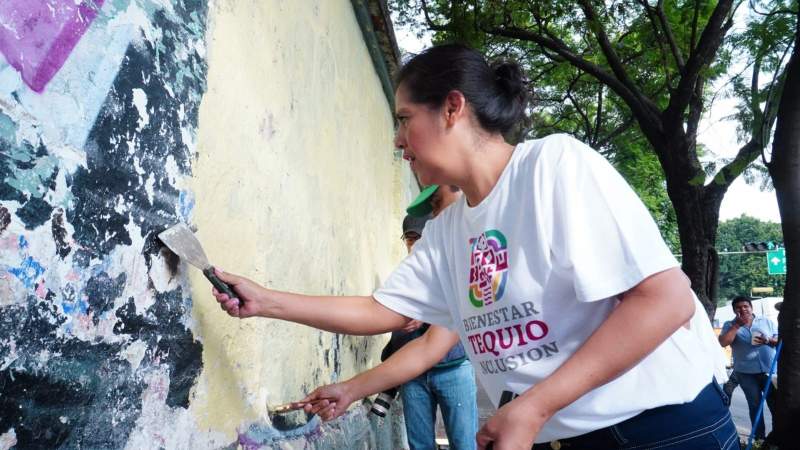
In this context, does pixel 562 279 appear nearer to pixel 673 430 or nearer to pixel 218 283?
pixel 673 430

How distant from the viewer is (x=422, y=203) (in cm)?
280

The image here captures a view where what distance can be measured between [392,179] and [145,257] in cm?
530

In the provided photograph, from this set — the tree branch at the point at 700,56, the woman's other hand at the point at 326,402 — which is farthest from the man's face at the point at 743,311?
the woman's other hand at the point at 326,402

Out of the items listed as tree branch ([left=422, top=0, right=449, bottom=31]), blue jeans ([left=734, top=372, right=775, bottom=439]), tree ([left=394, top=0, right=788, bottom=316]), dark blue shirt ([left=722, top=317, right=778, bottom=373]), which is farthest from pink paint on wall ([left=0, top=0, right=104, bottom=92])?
blue jeans ([left=734, top=372, right=775, bottom=439])

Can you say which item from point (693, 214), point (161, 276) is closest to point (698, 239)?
point (693, 214)

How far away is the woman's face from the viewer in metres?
1.60

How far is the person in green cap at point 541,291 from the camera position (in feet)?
3.81

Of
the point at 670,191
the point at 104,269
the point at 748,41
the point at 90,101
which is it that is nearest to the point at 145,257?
the point at 104,269

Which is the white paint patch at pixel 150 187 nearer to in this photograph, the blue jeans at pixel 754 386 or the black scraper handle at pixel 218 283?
the black scraper handle at pixel 218 283

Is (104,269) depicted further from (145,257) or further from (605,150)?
(605,150)

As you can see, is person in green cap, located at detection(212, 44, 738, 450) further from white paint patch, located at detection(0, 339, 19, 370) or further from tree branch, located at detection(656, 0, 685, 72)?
tree branch, located at detection(656, 0, 685, 72)

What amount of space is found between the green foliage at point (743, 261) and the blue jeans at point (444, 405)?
39.9m

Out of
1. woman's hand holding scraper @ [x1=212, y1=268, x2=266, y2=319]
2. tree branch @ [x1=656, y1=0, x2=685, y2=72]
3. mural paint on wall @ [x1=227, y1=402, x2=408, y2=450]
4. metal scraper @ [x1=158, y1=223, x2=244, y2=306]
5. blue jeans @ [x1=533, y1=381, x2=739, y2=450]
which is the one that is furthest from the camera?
tree branch @ [x1=656, y1=0, x2=685, y2=72]

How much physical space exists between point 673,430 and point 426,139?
87 centimetres
